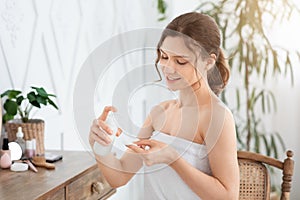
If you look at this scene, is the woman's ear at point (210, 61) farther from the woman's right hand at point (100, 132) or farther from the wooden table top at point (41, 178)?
the wooden table top at point (41, 178)

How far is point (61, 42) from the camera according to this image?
2396mm

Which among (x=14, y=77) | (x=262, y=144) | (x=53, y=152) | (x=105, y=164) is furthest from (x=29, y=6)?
(x=262, y=144)

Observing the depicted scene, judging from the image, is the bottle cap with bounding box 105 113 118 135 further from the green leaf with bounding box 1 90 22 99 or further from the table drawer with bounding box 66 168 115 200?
the green leaf with bounding box 1 90 22 99

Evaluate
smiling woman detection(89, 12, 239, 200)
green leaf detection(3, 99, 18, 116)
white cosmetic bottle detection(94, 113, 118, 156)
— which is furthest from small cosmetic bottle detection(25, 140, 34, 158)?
white cosmetic bottle detection(94, 113, 118, 156)

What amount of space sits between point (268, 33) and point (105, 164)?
86.1 inches

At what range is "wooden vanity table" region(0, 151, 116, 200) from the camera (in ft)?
4.73

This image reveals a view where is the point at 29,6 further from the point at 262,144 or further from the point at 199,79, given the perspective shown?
the point at 262,144

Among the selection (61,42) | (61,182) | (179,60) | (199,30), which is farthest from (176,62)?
(61,42)

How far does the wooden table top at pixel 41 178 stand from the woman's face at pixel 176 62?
400mm

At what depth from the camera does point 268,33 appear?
3289 mm

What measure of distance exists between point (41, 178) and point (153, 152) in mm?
567

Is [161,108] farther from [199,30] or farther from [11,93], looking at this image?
[11,93]

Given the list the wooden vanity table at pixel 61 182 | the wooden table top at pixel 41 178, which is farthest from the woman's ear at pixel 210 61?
the wooden vanity table at pixel 61 182

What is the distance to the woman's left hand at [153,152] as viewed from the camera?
3.74 ft
